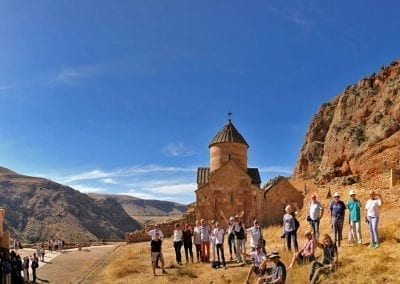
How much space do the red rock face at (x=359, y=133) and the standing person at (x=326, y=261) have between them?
A: 25.0 meters

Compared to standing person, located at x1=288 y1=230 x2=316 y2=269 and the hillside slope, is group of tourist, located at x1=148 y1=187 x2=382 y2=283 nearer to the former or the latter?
standing person, located at x1=288 y1=230 x2=316 y2=269

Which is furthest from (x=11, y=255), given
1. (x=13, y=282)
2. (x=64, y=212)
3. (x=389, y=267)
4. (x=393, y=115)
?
(x=64, y=212)

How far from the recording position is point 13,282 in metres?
14.1

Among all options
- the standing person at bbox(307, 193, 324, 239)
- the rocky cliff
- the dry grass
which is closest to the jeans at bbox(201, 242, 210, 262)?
the dry grass

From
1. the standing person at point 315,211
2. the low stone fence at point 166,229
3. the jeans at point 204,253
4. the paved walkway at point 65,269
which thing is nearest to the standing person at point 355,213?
the standing person at point 315,211

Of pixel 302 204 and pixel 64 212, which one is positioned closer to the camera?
pixel 302 204

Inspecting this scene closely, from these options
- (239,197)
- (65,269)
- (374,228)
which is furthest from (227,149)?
(374,228)

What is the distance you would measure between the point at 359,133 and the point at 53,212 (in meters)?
74.2

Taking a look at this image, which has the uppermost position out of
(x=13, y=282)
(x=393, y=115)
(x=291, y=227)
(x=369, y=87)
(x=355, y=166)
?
(x=369, y=87)

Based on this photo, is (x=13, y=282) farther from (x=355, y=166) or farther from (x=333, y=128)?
(x=333, y=128)

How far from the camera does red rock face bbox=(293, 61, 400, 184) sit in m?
35.7

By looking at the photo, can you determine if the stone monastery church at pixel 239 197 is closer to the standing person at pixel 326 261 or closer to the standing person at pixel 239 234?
the standing person at pixel 239 234

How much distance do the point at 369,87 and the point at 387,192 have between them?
28.0 meters

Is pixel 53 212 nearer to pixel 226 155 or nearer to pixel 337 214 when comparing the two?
pixel 226 155
